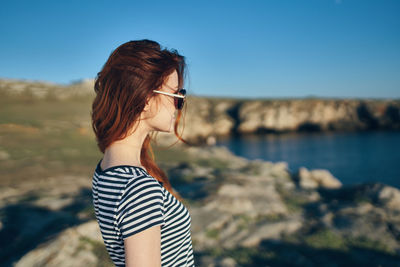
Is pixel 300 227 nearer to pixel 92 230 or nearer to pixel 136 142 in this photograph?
pixel 92 230

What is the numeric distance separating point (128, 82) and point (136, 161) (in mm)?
476

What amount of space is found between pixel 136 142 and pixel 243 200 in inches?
217

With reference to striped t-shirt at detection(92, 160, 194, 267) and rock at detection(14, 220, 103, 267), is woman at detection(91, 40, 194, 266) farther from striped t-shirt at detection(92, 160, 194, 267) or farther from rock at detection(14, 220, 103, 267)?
rock at detection(14, 220, 103, 267)

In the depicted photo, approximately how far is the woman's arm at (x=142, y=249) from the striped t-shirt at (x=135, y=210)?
3cm

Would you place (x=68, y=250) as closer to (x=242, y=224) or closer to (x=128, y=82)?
(x=242, y=224)

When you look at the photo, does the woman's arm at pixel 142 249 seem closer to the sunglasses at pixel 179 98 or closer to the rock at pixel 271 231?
the sunglasses at pixel 179 98

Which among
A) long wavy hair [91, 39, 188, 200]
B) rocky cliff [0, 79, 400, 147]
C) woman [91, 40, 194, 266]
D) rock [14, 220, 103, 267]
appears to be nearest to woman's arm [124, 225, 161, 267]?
woman [91, 40, 194, 266]

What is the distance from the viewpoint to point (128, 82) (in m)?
1.58

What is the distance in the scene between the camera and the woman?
4.29 feet

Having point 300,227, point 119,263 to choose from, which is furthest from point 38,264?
point 300,227

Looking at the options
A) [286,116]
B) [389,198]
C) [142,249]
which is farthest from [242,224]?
[286,116]

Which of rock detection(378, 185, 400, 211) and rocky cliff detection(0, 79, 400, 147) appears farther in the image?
rocky cliff detection(0, 79, 400, 147)

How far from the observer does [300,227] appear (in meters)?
6.01

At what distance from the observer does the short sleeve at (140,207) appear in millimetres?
1293
